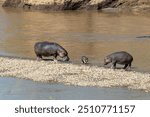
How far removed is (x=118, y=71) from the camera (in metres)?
15.8

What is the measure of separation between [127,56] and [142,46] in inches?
264

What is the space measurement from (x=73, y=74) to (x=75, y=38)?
10.8m

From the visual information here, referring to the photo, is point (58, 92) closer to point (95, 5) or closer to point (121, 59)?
point (121, 59)

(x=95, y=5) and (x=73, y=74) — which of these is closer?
(x=73, y=74)

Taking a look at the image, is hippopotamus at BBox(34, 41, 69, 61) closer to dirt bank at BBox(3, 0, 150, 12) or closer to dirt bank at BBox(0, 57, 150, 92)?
dirt bank at BBox(0, 57, 150, 92)

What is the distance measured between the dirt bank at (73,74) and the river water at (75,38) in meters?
0.54

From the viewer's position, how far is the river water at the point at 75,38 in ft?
43.1

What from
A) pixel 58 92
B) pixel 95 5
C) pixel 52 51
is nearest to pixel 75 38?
pixel 52 51

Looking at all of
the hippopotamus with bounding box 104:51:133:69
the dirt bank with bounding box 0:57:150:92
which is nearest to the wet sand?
the dirt bank with bounding box 0:57:150:92

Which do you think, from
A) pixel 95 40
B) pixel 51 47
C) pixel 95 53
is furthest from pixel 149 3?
pixel 51 47

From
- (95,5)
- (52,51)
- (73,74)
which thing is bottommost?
(95,5)

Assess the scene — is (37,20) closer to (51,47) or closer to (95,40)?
(95,40)

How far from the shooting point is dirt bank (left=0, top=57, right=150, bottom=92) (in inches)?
555

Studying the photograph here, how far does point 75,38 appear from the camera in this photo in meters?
26.0
